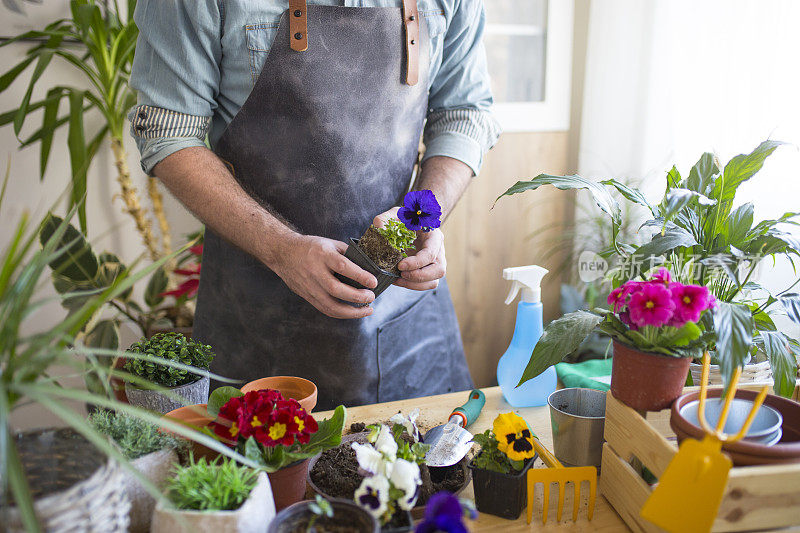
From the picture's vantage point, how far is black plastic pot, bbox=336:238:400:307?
3.69 ft

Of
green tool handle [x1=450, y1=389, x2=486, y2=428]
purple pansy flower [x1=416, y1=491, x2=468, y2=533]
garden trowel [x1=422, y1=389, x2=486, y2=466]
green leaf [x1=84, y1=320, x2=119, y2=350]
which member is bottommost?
green leaf [x1=84, y1=320, x2=119, y2=350]

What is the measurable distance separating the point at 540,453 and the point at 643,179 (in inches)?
60.7

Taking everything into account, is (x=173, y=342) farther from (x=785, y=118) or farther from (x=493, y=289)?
(x=493, y=289)

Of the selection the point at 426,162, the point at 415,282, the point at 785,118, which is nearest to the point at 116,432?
the point at 415,282

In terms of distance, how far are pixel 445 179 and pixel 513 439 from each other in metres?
0.81

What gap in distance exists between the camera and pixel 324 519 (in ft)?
2.38

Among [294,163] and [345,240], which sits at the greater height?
[294,163]

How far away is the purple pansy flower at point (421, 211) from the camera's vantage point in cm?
107

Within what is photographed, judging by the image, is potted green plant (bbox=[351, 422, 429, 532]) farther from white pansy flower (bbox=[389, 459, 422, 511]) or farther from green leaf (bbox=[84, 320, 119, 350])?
green leaf (bbox=[84, 320, 119, 350])

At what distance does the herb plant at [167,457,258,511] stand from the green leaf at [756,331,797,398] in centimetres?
77

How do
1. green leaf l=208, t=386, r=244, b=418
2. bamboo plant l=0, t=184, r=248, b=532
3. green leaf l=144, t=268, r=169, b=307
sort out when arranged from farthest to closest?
green leaf l=144, t=268, r=169, b=307
green leaf l=208, t=386, r=244, b=418
bamboo plant l=0, t=184, r=248, b=532

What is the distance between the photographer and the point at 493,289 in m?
2.72

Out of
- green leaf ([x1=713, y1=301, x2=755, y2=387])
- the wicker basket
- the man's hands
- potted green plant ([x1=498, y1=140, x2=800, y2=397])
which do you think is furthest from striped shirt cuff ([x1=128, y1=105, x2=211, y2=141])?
green leaf ([x1=713, y1=301, x2=755, y2=387])

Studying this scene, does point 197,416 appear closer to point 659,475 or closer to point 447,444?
point 447,444
